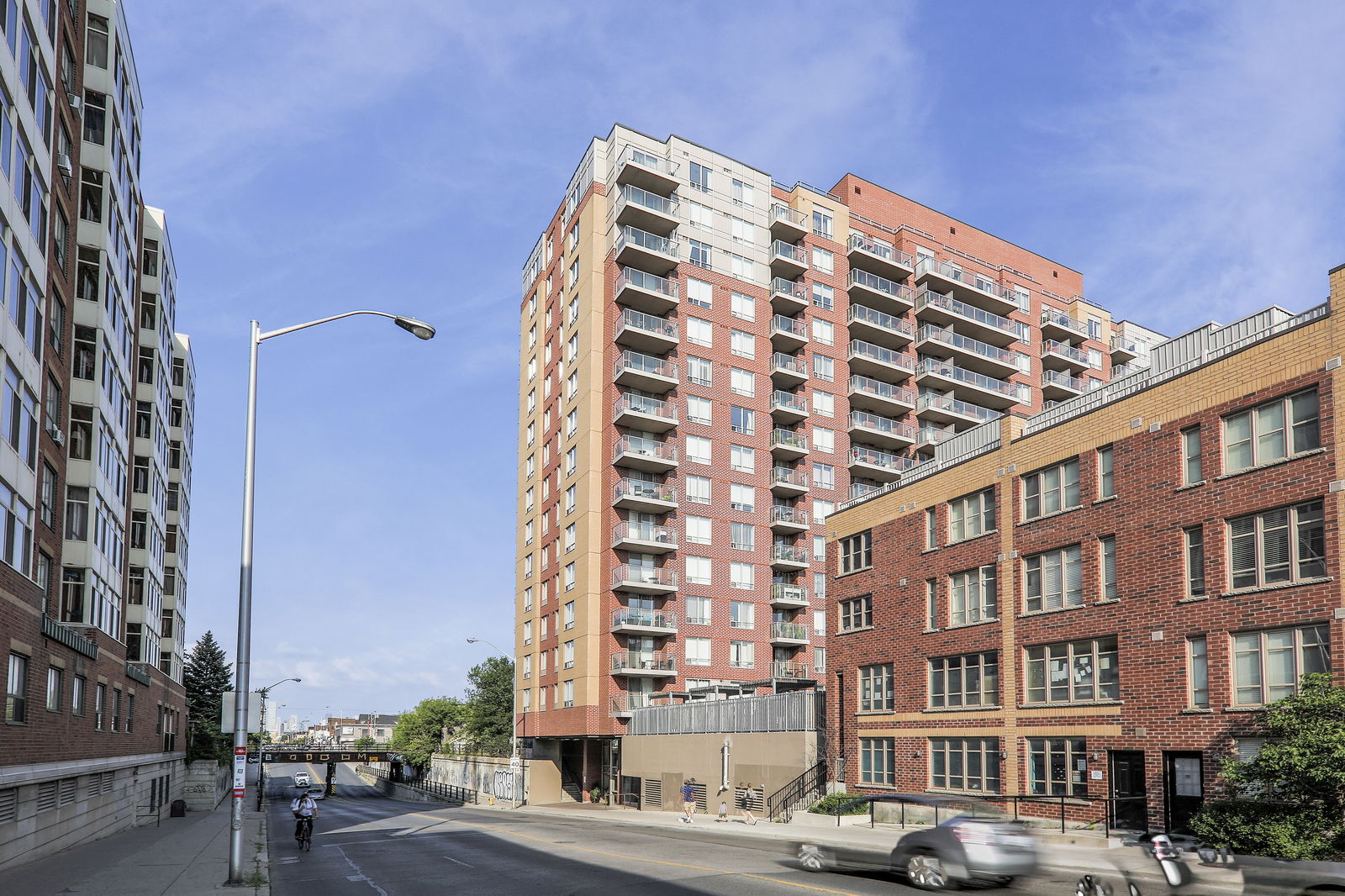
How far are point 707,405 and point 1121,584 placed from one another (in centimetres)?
3907

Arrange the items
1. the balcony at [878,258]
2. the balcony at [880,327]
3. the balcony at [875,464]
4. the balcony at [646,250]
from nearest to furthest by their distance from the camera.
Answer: the balcony at [646,250] < the balcony at [875,464] < the balcony at [880,327] < the balcony at [878,258]

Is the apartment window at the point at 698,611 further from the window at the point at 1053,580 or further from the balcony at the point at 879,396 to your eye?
the window at the point at 1053,580

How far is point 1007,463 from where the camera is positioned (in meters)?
37.6

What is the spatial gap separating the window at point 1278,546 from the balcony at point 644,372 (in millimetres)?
41412

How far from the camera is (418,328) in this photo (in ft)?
73.6

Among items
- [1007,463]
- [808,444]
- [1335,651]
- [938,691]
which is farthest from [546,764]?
[1335,651]

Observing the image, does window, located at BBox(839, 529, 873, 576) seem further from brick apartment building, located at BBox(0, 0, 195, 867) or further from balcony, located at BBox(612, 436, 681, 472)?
brick apartment building, located at BBox(0, 0, 195, 867)

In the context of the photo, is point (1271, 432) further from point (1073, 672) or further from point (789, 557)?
point (789, 557)

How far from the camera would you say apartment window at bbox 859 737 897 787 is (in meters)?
41.8

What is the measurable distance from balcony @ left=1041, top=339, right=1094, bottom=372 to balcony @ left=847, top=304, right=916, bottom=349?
1339cm

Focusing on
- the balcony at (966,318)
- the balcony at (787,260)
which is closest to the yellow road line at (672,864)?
the balcony at (787,260)

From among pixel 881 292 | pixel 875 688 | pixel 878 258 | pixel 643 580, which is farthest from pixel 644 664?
pixel 878 258

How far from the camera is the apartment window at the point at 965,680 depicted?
37.4 meters

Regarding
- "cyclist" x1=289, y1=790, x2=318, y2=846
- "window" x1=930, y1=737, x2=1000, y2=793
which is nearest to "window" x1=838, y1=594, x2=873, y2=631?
"window" x1=930, y1=737, x2=1000, y2=793
